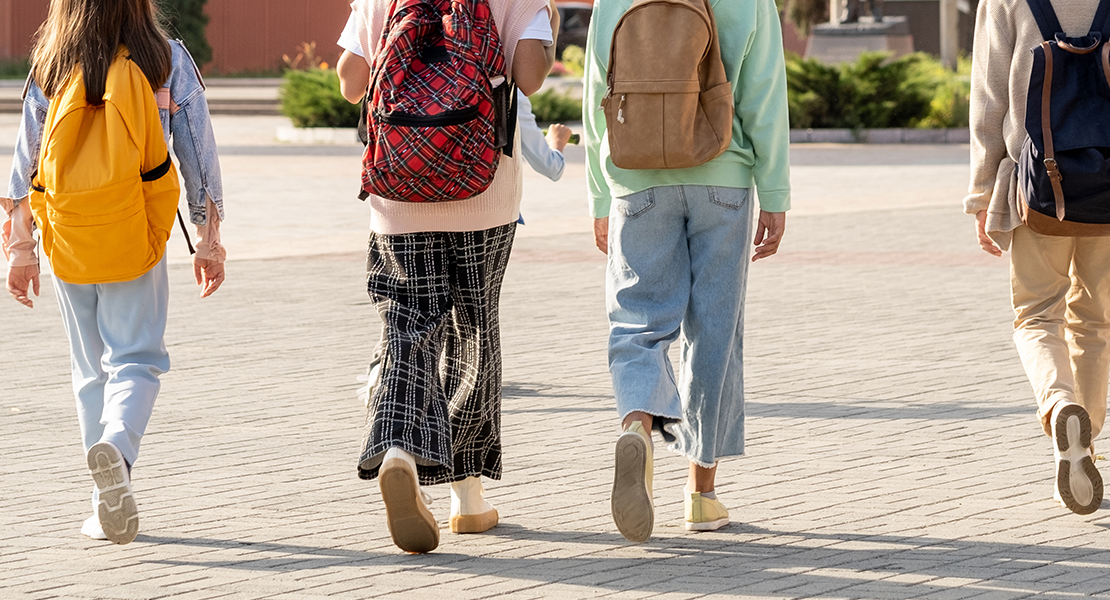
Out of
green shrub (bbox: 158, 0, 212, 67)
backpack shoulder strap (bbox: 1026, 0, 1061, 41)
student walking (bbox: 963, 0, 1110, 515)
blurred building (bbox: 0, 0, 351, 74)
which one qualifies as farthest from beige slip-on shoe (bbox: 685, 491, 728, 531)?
blurred building (bbox: 0, 0, 351, 74)

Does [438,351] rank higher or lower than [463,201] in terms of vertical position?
lower

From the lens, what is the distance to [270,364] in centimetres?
765

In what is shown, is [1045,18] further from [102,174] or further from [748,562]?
[102,174]

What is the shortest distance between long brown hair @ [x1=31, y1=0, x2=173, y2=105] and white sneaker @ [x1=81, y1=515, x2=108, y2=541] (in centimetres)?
118

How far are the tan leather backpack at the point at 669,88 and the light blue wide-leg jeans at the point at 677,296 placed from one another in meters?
0.14

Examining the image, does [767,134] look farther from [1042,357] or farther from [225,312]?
[225,312]

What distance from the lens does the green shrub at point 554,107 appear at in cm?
2591

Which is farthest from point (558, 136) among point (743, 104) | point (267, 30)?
point (267, 30)

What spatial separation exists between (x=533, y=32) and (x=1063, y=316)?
181 cm

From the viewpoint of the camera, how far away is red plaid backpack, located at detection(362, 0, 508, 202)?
407 centimetres

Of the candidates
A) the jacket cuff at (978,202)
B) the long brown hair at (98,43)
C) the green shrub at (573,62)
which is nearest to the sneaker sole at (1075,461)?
the jacket cuff at (978,202)

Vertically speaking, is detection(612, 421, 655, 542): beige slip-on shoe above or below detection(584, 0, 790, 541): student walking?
below

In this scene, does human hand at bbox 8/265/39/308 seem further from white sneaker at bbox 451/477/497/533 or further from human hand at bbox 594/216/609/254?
human hand at bbox 594/216/609/254

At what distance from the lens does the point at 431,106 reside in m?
4.07
